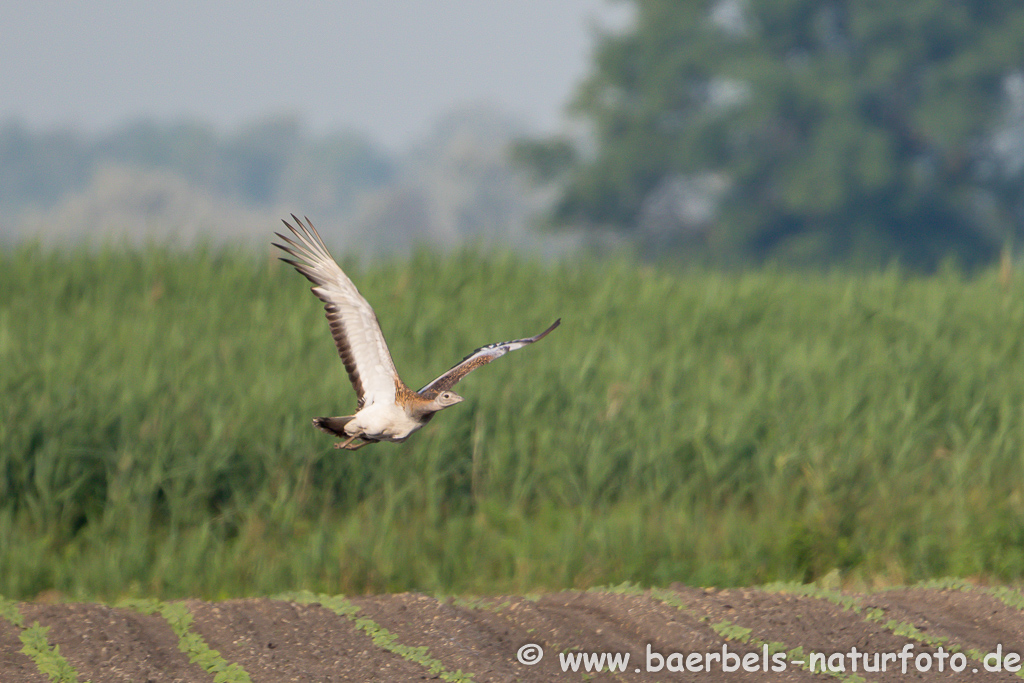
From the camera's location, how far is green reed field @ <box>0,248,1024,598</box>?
6406 mm

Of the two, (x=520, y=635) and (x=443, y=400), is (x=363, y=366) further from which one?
(x=520, y=635)

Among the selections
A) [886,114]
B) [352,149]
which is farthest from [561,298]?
[352,149]

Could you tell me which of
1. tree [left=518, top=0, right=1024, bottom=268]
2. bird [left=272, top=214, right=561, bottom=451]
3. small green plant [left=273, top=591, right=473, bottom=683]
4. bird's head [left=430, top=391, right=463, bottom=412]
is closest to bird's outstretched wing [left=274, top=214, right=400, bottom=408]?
bird [left=272, top=214, right=561, bottom=451]

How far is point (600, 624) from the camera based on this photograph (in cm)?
502

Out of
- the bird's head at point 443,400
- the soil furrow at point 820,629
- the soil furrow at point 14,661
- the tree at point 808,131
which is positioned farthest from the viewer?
the tree at point 808,131

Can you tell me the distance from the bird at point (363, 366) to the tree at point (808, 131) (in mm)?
21702

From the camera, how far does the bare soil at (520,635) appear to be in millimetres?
4414

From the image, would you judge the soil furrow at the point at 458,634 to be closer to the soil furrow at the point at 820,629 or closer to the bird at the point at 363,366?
the soil furrow at the point at 820,629

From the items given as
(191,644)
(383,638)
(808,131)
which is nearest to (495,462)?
(383,638)

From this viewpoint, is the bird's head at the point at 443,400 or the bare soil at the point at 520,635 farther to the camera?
the bare soil at the point at 520,635

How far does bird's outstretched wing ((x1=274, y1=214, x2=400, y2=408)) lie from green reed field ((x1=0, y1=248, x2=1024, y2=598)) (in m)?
4.03

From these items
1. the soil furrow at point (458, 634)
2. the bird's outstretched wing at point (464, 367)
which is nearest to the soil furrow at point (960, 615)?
the soil furrow at point (458, 634)

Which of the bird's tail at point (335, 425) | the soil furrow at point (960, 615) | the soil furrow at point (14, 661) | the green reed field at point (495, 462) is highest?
the bird's tail at point (335, 425)

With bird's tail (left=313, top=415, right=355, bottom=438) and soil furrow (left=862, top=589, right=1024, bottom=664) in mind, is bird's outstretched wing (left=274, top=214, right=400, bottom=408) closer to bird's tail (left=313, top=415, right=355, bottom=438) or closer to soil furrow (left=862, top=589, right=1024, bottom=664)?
bird's tail (left=313, top=415, right=355, bottom=438)
